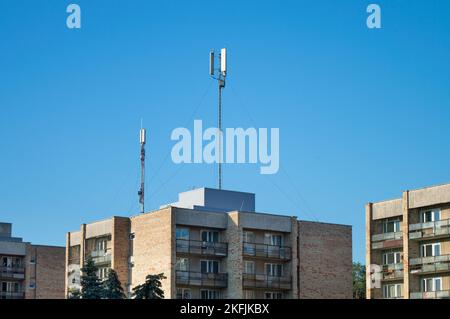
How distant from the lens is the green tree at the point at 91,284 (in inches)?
3316

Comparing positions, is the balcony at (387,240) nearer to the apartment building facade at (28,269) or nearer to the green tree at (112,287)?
the green tree at (112,287)

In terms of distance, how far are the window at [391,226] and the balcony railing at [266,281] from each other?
11.2m

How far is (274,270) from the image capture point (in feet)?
300

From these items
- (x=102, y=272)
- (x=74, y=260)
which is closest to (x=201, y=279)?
(x=102, y=272)

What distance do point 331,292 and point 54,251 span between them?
3888cm

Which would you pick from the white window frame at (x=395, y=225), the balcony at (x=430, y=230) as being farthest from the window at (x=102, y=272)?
the balcony at (x=430, y=230)

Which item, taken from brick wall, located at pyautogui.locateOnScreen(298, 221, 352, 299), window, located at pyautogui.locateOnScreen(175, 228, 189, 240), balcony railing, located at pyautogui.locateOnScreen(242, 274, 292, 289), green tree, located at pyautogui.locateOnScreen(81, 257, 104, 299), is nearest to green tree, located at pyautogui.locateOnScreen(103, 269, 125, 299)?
green tree, located at pyautogui.locateOnScreen(81, 257, 104, 299)

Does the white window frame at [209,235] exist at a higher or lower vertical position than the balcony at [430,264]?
higher

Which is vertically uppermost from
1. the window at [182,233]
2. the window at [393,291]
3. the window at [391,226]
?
the window at [391,226]

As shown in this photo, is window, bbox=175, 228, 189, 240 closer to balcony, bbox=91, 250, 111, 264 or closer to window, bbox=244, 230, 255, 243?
window, bbox=244, 230, 255, 243

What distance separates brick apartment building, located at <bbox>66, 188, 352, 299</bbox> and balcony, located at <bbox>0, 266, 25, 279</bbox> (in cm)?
1849

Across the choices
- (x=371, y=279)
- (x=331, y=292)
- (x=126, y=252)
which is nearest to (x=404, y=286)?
(x=371, y=279)
